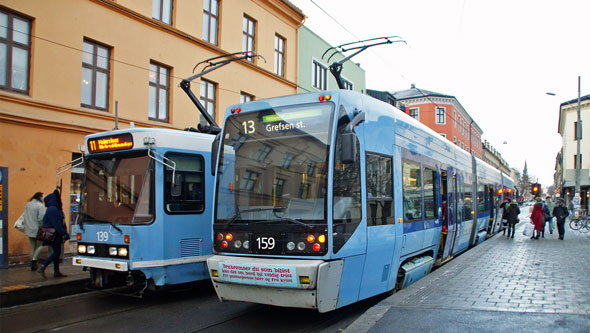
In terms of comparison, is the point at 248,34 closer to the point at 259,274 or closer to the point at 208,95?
the point at 208,95

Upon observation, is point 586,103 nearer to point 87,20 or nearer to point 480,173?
point 480,173

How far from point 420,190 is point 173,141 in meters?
4.45

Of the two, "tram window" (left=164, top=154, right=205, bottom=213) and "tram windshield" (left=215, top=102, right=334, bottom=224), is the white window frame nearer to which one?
"tram window" (left=164, top=154, right=205, bottom=213)

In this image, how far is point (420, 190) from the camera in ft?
26.6

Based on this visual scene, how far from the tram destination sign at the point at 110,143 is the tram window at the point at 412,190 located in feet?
15.1

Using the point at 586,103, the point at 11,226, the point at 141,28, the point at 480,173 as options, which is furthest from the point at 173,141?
the point at 586,103

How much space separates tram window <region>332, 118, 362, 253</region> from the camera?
5.50 meters

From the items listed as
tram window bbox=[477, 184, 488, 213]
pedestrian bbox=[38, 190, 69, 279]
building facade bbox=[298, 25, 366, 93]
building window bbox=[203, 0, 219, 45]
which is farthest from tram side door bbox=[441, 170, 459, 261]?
building facade bbox=[298, 25, 366, 93]

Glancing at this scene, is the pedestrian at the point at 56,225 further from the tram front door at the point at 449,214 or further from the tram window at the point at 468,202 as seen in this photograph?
the tram window at the point at 468,202

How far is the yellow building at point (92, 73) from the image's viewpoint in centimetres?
1125

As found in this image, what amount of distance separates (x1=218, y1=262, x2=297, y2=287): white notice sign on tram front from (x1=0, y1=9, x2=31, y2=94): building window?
8787 mm

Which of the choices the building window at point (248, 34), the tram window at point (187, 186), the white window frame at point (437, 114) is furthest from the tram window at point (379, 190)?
the white window frame at point (437, 114)

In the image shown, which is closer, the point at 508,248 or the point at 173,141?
the point at 173,141

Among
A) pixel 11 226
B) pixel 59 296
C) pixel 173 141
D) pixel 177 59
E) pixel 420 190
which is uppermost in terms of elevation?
pixel 177 59
